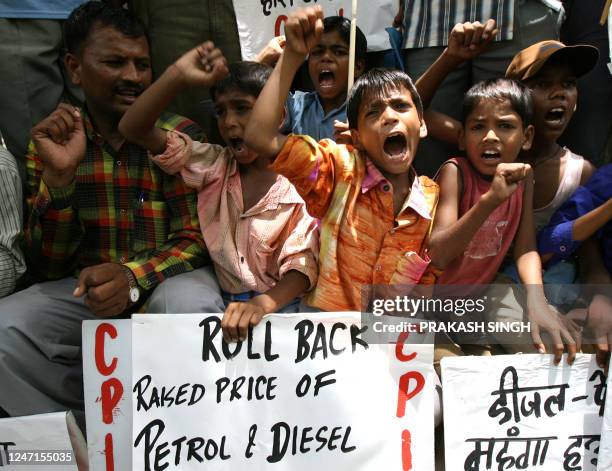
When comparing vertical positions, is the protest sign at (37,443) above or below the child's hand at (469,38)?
below

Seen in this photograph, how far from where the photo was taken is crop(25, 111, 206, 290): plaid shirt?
9.17 ft

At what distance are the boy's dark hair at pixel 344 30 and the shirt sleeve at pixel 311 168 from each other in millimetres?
840

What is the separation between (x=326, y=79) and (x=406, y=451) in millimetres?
1588

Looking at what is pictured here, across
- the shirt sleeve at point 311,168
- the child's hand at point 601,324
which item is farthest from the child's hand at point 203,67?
the child's hand at point 601,324

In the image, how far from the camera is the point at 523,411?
237 cm

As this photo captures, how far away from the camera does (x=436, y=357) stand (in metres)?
2.61

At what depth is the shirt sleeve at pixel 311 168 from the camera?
90.0 inches

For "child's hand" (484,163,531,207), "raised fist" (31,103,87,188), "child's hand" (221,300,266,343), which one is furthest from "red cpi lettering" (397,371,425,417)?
"raised fist" (31,103,87,188)

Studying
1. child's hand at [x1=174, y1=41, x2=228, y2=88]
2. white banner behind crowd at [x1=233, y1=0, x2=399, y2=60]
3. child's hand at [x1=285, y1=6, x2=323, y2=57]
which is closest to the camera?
child's hand at [x1=285, y1=6, x2=323, y2=57]

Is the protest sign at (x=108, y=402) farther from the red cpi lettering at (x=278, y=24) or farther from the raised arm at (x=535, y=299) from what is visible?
the red cpi lettering at (x=278, y=24)

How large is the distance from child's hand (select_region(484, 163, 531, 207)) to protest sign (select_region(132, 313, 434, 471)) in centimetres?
52

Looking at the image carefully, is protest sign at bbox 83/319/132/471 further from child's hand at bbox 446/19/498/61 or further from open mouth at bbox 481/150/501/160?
child's hand at bbox 446/19/498/61

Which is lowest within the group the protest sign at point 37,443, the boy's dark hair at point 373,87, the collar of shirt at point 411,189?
the protest sign at point 37,443

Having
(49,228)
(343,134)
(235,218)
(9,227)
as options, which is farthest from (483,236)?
(9,227)
